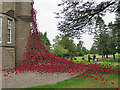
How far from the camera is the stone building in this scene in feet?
30.9

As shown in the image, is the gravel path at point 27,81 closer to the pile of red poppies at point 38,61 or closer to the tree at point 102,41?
the pile of red poppies at point 38,61

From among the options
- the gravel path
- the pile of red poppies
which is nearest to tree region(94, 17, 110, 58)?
the pile of red poppies

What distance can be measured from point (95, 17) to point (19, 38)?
857 centimetres

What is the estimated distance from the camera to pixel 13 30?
10523 millimetres

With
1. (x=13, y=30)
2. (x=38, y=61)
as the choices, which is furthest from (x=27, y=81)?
(x=13, y=30)

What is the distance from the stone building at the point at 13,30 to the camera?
9.41 meters

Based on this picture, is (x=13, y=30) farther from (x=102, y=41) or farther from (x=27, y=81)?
(x=102, y=41)

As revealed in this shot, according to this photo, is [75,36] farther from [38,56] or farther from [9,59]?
[9,59]

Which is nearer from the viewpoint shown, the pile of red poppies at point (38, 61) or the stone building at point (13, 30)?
the pile of red poppies at point (38, 61)

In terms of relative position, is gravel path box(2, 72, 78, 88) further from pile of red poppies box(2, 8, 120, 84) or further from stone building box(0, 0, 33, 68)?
stone building box(0, 0, 33, 68)

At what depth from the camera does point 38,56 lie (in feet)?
33.2

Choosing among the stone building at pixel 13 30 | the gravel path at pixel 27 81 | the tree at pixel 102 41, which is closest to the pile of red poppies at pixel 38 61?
the stone building at pixel 13 30

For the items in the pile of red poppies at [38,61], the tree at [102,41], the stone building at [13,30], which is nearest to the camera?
the pile of red poppies at [38,61]

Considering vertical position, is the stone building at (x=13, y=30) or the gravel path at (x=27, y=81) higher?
the stone building at (x=13, y=30)
